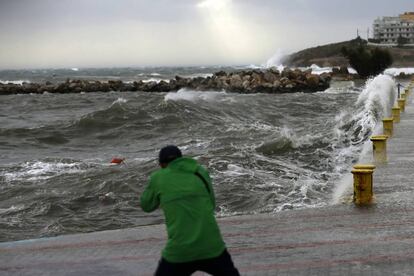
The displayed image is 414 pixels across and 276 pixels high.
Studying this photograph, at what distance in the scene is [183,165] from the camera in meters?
3.88

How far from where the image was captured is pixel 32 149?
60.9 ft

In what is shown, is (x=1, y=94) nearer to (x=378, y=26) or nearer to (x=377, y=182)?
(x=377, y=182)

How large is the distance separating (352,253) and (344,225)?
3.55ft

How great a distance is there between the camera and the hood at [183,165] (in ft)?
12.7

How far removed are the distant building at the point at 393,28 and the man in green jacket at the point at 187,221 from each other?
146328 millimetres

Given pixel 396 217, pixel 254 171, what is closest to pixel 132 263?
pixel 396 217

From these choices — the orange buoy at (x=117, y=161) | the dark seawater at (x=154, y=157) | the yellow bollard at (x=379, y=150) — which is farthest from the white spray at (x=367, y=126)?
the orange buoy at (x=117, y=161)

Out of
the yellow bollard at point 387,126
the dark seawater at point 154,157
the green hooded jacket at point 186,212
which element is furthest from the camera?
the yellow bollard at point 387,126

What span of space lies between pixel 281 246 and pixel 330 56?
114889mm

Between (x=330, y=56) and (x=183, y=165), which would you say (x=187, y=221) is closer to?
(x=183, y=165)

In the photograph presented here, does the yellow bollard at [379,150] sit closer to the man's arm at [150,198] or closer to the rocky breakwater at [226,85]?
the man's arm at [150,198]

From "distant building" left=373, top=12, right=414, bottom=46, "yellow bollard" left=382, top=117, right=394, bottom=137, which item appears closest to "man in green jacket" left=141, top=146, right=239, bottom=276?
"yellow bollard" left=382, top=117, right=394, bottom=137

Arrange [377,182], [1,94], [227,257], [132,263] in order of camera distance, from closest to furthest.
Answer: [227,257] → [132,263] → [377,182] → [1,94]

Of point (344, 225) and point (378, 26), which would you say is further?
point (378, 26)
